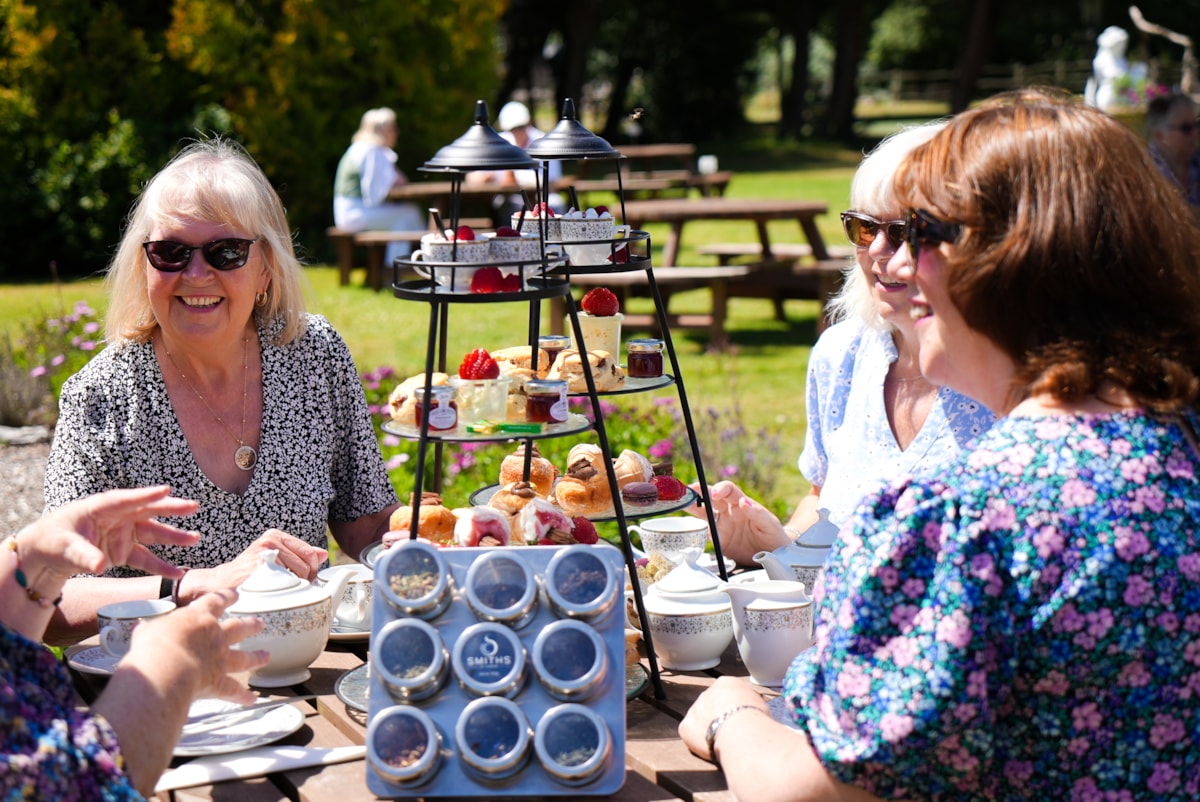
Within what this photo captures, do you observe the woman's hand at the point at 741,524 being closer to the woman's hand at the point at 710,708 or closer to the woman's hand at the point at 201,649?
the woman's hand at the point at 710,708

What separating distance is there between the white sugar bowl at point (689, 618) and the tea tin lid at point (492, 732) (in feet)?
1.57

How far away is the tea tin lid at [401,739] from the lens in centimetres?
179

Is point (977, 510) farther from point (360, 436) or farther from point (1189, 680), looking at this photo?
point (360, 436)

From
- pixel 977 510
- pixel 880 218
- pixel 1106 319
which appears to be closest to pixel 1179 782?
pixel 977 510

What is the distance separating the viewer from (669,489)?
7.97 ft

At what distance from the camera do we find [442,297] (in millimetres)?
1990

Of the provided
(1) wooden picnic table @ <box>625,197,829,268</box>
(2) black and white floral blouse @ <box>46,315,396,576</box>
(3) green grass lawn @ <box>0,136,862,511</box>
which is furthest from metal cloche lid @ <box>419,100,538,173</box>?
(1) wooden picnic table @ <box>625,197,829,268</box>

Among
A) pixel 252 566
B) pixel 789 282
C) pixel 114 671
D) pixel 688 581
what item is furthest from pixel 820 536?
pixel 789 282

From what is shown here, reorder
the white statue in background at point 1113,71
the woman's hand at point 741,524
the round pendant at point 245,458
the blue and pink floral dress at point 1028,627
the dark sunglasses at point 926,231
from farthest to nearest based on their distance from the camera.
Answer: the white statue in background at point 1113,71
the round pendant at point 245,458
the woman's hand at point 741,524
the dark sunglasses at point 926,231
the blue and pink floral dress at point 1028,627

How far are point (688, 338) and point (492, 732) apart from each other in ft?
28.9

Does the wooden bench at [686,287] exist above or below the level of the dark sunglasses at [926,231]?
below

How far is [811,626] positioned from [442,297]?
2.70 feet

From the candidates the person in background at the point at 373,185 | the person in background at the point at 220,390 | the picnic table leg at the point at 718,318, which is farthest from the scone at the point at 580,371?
the person in background at the point at 373,185

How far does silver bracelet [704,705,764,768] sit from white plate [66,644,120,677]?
102 cm
